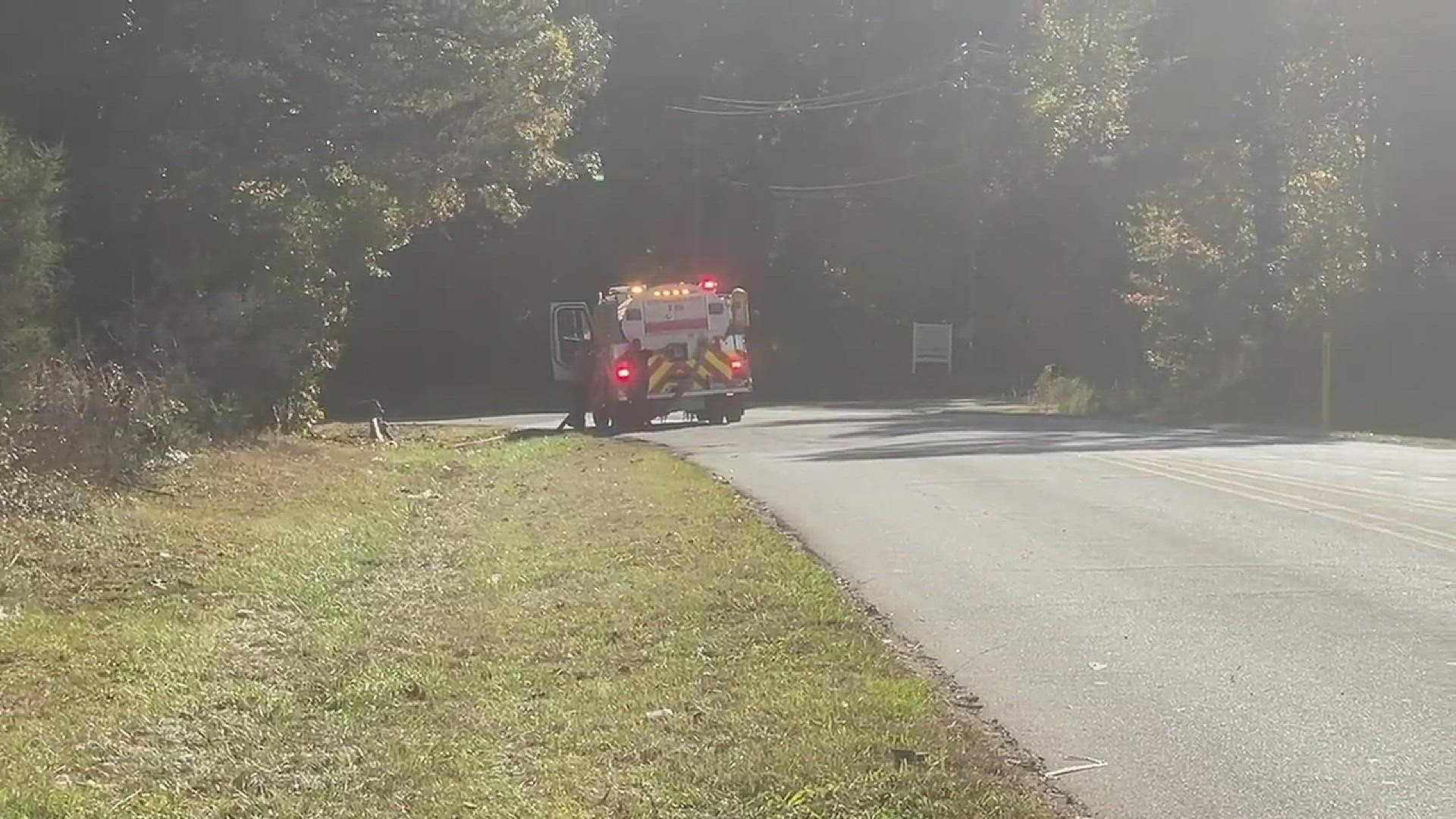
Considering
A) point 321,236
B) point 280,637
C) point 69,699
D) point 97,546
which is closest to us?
point 69,699

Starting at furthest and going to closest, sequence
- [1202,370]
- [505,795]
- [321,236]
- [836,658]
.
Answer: [1202,370] < [321,236] < [836,658] < [505,795]

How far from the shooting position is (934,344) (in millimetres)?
56062

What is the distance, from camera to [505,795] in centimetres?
661

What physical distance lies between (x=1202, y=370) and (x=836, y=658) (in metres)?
31.6

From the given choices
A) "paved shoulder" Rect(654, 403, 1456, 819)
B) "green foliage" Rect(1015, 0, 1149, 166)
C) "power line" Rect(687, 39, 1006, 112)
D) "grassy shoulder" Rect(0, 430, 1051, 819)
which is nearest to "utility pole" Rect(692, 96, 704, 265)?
"power line" Rect(687, 39, 1006, 112)

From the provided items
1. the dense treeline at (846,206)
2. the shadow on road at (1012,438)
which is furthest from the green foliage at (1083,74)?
the shadow on road at (1012,438)

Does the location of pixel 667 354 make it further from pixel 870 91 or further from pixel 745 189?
pixel 870 91

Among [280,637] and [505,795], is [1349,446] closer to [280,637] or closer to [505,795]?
[280,637]

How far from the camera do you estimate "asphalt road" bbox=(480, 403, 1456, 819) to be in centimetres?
718

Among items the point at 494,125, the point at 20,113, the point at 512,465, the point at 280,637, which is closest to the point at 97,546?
the point at 280,637

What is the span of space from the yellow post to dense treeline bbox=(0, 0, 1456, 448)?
→ 0.40 m

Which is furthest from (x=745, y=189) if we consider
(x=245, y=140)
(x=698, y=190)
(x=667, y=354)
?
(x=245, y=140)

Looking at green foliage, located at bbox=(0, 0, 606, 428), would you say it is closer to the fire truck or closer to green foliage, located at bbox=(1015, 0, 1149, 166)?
the fire truck

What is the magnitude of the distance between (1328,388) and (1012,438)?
9.17 metres
